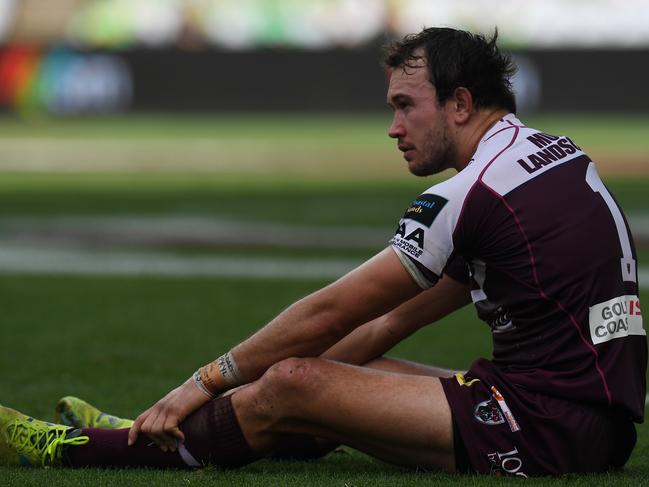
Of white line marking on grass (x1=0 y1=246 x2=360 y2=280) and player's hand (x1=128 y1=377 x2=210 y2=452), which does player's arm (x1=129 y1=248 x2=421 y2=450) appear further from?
white line marking on grass (x1=0 y1=246 x2=360 y2=280)

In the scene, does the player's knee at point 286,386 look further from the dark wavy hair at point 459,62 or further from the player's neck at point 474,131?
the dark wavy hair at point 459,62

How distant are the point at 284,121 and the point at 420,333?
27091 millimetres

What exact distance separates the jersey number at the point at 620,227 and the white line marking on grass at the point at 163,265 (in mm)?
6480

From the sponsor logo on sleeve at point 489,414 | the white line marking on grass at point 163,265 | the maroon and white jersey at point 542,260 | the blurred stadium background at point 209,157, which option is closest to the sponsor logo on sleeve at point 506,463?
the sponsor logo on sleeve at point 489,414

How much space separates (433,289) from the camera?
5.47 m

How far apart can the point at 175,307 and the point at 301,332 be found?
214 inches

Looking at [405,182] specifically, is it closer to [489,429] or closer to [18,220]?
[18,220]

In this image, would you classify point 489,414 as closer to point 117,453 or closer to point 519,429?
point 519,429

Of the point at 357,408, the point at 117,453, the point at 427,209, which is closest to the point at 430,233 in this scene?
the point at 427,209

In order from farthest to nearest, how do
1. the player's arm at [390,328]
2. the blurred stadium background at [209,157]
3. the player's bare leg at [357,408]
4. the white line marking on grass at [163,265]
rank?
the white line marking on grass at [163,265] < the blurred stadium background at [209,157] < the player's arm at [390,328] < the player's bare leg at [357,408]

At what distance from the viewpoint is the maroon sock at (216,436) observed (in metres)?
4.90

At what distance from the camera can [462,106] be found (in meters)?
4.94

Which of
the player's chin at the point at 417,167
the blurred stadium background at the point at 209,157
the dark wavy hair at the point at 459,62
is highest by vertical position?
the dark wavy hair at the point at 459,62

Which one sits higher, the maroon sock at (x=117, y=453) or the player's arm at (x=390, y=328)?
the player's arm at (x=390, y=328)
